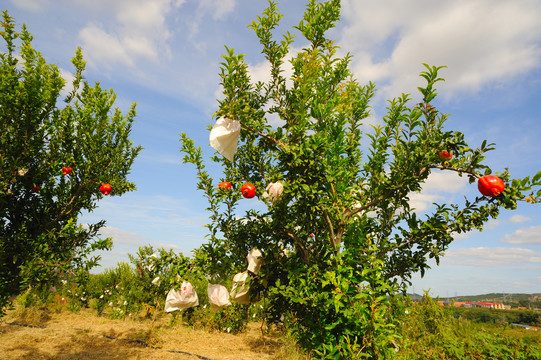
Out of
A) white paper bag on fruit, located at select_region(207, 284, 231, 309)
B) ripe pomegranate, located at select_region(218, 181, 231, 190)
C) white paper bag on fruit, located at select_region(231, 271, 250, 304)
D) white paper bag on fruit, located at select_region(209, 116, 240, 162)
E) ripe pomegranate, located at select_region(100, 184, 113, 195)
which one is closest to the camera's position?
white paper bag on fruit, located at select_region(209, 116, 240, 162)

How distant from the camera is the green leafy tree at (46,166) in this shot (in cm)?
460

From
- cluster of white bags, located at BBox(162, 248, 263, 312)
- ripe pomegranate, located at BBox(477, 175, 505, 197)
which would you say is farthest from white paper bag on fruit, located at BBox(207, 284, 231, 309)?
ripe pomegranate, located at BBox(477, 175, 505, 197)

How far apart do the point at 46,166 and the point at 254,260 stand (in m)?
4.45

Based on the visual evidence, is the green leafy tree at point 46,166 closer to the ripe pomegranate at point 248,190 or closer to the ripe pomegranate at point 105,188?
the ripe pomegranate at point 105,188

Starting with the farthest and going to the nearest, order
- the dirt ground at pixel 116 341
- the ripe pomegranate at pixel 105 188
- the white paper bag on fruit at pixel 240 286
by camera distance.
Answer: the dirt ground at pixel 116 341 → the ripe pomegranate at pixel 105 188 → the white paper bag on fruit at pixel 240 286

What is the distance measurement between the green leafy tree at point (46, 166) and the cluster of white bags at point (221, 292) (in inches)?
105

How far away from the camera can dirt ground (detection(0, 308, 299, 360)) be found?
6.35m

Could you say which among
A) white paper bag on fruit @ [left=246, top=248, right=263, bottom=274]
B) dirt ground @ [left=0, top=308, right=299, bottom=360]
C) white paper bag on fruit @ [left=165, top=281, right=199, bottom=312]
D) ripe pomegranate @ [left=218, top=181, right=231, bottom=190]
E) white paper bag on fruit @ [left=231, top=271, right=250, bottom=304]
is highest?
ripe pomegranate @ [left=218, top=181, right=231, bottom=190]

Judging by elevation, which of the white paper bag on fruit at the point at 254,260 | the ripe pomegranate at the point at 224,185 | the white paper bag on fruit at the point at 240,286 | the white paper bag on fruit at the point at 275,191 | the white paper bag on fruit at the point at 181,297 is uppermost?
the ripe pomegranate at the point at 224,185

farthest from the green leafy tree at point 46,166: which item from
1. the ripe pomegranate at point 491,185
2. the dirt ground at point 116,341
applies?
the ripe pomegranate at point 491,185

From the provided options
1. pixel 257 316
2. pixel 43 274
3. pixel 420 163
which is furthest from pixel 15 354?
pixel 420 163

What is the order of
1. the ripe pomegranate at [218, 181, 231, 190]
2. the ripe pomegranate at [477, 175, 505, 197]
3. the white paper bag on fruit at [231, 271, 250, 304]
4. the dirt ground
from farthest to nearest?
the dirt ground, the ripe pomegranate at [218, 181, 231, 190], the white paper bag on fruit at [231, 271, 250, 304], the ripe pomegranate at [477, 175, 505, 197]

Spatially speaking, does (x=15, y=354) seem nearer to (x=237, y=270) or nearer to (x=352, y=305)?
(x=237, y=270)

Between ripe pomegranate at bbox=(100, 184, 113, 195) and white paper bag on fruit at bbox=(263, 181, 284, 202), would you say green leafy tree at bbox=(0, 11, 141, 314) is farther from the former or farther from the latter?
white paper bag on fruit at bbox=(263, 181, 284, 202)
